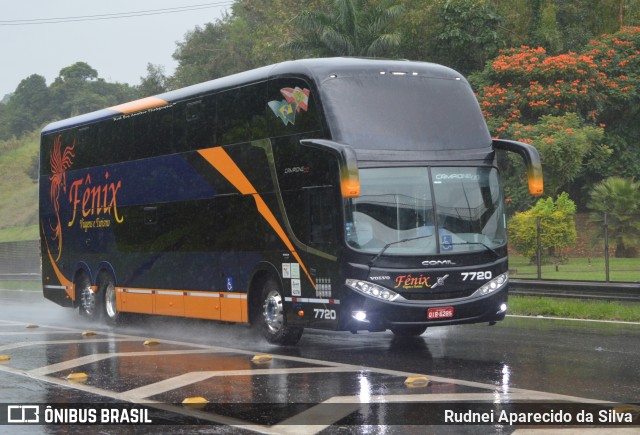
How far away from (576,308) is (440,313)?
6090mm

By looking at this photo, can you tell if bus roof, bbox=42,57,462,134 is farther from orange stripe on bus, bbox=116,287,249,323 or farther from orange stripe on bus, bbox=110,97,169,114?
orange stripe on bus, bbox=116,287,249,323

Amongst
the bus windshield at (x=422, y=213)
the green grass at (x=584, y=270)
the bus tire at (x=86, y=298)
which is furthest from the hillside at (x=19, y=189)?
the bus windshield at (x=422, y=213)

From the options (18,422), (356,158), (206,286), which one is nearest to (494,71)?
(206,286)

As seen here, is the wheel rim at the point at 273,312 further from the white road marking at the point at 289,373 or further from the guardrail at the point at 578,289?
the guardrail at the point at 578,289

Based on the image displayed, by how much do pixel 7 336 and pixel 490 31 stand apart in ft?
82.0

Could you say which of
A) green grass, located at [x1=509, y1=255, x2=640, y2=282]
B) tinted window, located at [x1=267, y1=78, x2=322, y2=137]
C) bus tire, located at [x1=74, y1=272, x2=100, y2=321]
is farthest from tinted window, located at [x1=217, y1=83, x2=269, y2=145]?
green grass, located at [x1=509, y1=255, x2=640, y2=282]

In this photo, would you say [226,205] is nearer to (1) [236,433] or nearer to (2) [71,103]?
(1) [236,433]

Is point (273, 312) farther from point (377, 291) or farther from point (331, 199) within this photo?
point (377, 291)

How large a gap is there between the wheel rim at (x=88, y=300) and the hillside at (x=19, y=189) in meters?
55.1

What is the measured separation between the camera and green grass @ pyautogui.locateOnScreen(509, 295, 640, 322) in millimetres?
18078

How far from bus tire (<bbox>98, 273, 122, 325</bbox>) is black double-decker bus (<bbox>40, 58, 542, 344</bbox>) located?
2.25 meters

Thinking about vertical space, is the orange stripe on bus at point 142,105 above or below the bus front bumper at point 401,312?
above

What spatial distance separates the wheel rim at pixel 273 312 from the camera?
50.6ft

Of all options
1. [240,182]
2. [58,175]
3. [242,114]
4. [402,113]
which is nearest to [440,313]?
[402,113]
